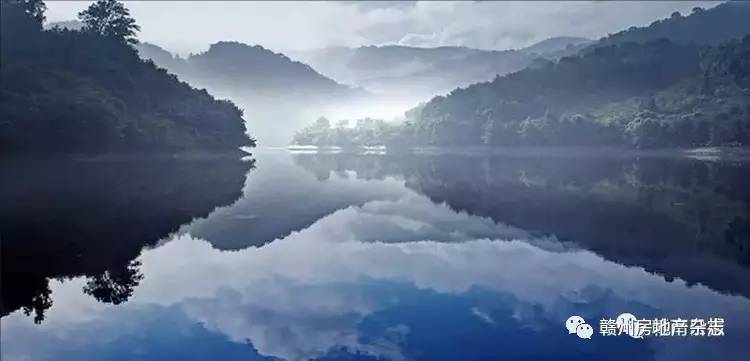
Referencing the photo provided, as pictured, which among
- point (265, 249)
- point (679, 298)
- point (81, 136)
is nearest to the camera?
point (679, 298)

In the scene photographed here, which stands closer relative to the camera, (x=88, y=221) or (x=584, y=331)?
(x=584, y=331)

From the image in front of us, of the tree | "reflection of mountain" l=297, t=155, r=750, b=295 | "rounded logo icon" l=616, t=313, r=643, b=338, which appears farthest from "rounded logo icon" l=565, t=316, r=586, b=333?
the tree

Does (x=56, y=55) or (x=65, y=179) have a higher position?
(x=56, y=55)

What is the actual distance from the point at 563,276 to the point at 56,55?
428ft

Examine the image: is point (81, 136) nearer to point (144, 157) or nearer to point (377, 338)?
point (144, 157)

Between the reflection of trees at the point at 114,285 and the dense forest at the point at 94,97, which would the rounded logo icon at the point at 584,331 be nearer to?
the reflection of trees at the point at 114,285

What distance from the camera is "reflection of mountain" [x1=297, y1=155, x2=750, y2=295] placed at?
25.8 meters

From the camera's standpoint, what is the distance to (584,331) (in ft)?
52.2

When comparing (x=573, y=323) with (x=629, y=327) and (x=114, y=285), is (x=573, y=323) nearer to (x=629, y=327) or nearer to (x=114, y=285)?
(x=629, y=327)

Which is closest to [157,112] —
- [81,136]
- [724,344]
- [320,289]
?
[81,136]

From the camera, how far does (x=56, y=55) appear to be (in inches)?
4892

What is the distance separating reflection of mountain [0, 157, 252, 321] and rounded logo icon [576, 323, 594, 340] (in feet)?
49.4

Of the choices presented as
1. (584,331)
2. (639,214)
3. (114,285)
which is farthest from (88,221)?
(639,214)

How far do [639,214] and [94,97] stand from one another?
310 ft
